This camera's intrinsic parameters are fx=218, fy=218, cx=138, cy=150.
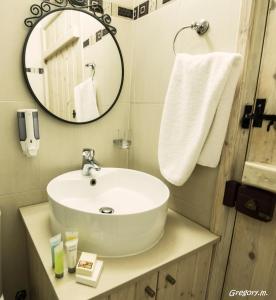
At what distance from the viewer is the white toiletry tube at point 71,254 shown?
71 centimetres

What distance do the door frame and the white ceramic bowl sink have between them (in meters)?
0.26

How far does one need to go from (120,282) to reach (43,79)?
0.95 m

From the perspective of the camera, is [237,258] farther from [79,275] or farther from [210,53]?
[210,53]

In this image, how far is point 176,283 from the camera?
2.96 feet

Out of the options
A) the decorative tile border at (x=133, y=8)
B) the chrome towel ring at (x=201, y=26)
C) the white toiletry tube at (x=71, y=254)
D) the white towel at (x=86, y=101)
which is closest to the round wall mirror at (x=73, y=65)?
the white towel at (x=86, y=101)

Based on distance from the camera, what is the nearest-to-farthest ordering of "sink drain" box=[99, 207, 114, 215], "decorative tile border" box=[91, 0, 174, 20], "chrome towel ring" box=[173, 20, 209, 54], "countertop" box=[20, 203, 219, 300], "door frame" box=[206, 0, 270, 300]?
1. "countertop" box=[20, 203, 219, 300]
2. "door frame" box=[206, 0, 270, 300]
3. "chrome towel ring" box=[173, 20, 209, 54]
4. "sink drain" box=[99, 207, 114, 215]
5. "decorative tile border" box=[91, 0, 174, 20]

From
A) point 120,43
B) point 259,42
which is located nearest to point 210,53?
point 259,42

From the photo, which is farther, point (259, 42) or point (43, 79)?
point (43, 79)

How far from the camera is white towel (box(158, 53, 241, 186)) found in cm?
82

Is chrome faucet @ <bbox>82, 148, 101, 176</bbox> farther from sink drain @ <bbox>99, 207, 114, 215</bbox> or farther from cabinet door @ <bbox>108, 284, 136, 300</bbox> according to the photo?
cabinet door @ <bbox>108, 284, 136, 300</bbox>

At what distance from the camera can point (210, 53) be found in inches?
35.1

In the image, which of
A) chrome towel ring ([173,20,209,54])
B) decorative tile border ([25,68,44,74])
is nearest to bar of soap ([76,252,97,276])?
decorative tile border ([25,68,44,74])

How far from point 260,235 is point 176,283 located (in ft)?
1.30

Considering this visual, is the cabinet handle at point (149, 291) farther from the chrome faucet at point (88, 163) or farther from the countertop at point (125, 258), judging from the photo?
the chrome faucet at point (88, 163)
